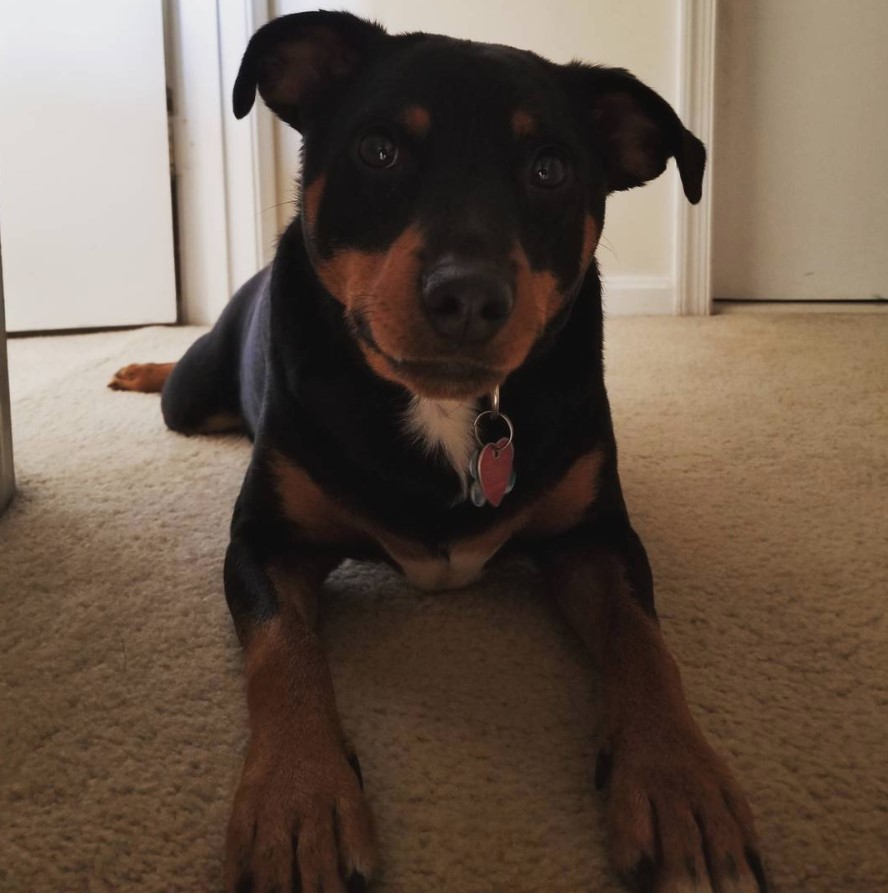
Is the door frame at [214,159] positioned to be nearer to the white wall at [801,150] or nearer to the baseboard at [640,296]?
the baseboard at [640,296]

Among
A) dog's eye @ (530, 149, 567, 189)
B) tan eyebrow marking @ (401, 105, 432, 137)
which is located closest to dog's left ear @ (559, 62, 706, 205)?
dog's eye @ (530, 149, 567, 189)

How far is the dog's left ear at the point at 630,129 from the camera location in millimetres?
1244

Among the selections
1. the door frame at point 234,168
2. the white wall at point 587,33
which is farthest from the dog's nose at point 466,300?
the door frame at point 234,168

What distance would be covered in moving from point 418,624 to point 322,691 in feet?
0.91

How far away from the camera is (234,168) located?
11.6ft

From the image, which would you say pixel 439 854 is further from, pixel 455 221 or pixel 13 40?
pixel 13 40

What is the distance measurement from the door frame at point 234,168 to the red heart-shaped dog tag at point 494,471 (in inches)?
104

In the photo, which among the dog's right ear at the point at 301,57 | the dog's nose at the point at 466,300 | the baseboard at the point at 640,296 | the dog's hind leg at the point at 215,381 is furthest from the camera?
the baseboard at the point at 640,296

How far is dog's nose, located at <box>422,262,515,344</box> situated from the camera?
0.90 metres

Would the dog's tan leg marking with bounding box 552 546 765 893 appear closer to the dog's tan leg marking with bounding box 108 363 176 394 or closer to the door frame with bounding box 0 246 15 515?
the door frame with bounding box 0 246 15 515

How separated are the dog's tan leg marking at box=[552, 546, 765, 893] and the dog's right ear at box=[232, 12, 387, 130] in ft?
2.67

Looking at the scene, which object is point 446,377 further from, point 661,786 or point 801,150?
point 801,150

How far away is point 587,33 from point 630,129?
2480 millimetres

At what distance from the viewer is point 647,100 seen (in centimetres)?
125
